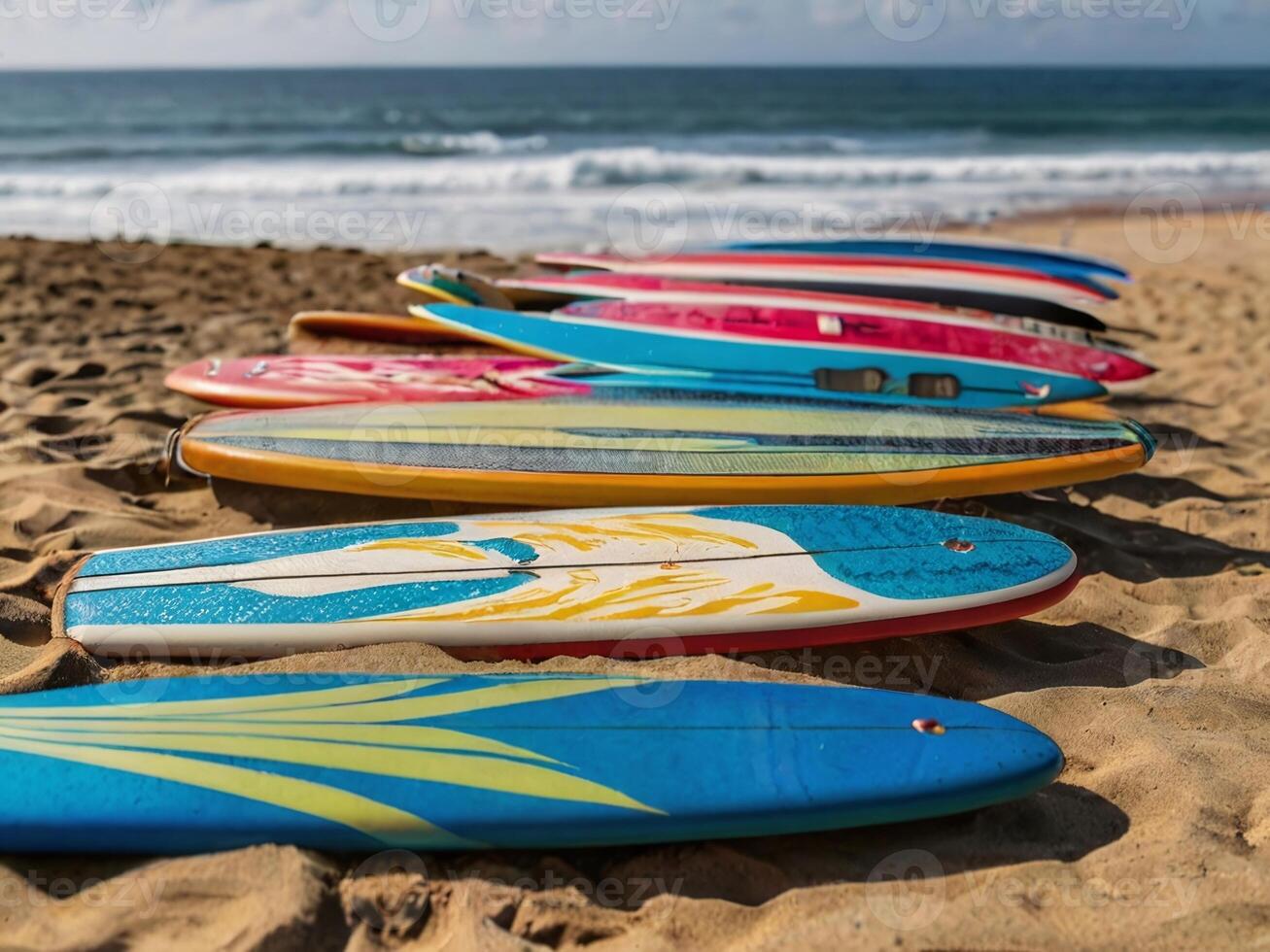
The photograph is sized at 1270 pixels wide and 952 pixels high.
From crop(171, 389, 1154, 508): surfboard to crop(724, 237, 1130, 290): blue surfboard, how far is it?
1837 mm

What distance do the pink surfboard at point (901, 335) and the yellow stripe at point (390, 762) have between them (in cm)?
249

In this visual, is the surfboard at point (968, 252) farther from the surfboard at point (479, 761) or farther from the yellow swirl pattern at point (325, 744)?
the yellow swirl pattern at point (325, 744)

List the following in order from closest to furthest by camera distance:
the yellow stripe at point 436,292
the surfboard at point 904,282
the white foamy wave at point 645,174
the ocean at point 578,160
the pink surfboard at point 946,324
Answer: the pink surfboard at point 946,324, the surfboard at point 904,282, the yellow stripe at point 436,292, the ocean at point 578,160, the white foamy wave at point 645,174

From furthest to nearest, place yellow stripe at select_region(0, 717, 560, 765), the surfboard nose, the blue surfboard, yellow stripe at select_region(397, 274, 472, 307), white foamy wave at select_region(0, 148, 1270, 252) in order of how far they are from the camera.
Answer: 1. white foamy wave at select_region(0, 148, 1270, 252)
2. the blue surfboard
3. yellow stripe at select_region(397, 274, 472, 307)
4. the surfboard nose
5. yellow stripe at select_region(0, 717, 560, 765)

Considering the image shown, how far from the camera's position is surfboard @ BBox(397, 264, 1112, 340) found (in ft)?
13.8

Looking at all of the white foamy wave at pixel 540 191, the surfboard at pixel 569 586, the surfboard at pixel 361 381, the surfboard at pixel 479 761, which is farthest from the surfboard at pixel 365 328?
the white foamy wave at pixel 540 191

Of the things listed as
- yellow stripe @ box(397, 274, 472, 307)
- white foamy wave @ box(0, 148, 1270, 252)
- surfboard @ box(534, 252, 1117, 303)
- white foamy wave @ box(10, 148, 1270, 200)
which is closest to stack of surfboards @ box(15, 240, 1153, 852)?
surfboard @ box(534, 252, 1117, 303)

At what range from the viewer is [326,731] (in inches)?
81.0

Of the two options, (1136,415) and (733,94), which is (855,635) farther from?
(733,94)

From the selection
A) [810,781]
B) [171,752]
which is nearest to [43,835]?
[171,752]

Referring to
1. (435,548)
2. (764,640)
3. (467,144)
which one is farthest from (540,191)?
(764,640)

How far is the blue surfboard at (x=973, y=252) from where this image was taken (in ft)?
16.6

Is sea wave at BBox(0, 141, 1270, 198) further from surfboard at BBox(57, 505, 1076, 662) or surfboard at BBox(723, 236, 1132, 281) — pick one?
surfboard at BBox(57, 505, 1076, 662)

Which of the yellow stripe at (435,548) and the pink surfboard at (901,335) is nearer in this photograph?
the yellow stripe at (435,548)
